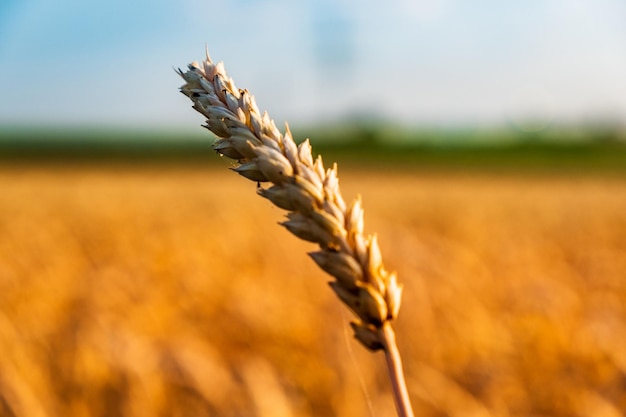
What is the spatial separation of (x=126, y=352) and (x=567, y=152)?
63468 mm

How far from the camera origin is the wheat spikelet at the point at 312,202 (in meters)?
0.68

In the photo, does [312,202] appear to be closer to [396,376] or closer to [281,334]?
[396,376]

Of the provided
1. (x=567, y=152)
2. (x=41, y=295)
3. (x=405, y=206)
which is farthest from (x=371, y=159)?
(x=41, y=295)

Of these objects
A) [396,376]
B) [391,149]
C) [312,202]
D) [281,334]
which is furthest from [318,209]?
[391,149]

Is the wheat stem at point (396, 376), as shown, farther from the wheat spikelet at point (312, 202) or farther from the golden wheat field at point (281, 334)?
the golden wheat field at point (281, 334)

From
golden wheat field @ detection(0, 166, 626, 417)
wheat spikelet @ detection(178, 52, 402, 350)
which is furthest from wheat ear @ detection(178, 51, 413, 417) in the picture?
golden wheat field @ detection(0, 166, 626, 417)

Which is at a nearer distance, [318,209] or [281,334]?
[318,209]

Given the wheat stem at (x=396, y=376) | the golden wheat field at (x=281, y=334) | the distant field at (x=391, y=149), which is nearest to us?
the wheat stem at (x=396, y=376)

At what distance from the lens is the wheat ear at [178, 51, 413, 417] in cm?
67

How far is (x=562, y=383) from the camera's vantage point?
94.7 inches

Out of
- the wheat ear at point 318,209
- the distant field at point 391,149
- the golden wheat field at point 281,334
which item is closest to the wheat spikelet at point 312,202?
the wheat ear at point 318,209

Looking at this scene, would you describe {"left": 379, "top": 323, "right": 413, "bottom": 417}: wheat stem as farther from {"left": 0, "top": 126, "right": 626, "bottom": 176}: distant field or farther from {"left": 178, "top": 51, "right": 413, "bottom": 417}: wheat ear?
{"left": 0, "top": 126, "right": 626, "bottom": 176}: distant field

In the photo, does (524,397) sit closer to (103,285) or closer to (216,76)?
(216,76)

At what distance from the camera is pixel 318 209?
706 millimetres
